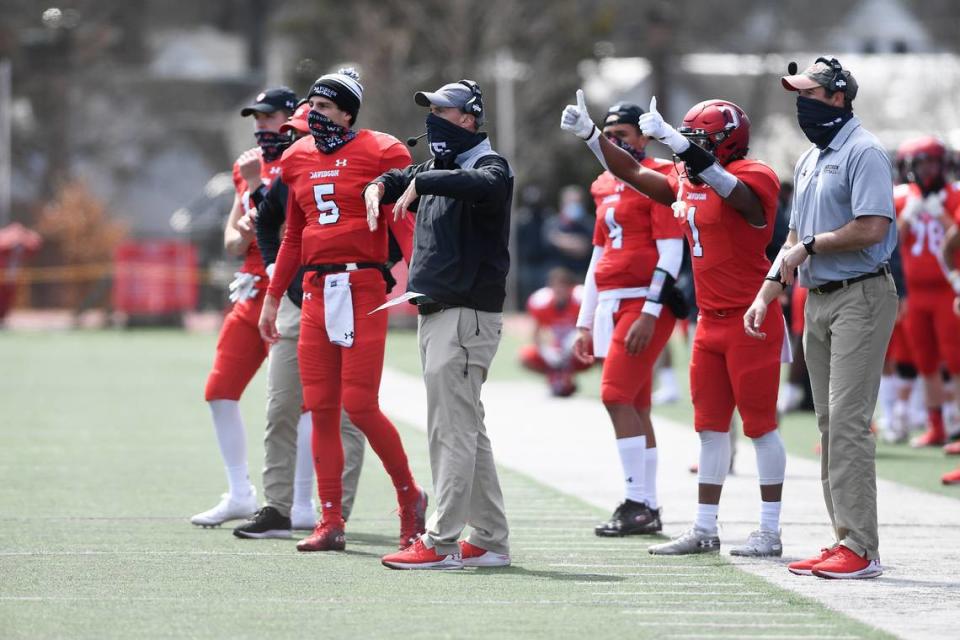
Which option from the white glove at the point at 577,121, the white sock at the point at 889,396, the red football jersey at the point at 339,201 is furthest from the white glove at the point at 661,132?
the white sock at the point at 889,396

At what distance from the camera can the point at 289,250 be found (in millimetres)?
8445

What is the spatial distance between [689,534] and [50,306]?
32060mm

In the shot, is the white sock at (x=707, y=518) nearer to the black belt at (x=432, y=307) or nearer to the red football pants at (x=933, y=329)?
the black belt at (x=432, y=307)

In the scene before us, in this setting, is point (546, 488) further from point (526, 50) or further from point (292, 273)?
point (526, 50)

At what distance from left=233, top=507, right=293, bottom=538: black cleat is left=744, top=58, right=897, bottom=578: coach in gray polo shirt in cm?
278

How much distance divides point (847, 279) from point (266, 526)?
3.29 m

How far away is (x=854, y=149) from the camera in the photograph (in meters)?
7.57

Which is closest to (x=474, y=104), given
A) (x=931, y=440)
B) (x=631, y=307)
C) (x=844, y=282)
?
(x=844, y=282)

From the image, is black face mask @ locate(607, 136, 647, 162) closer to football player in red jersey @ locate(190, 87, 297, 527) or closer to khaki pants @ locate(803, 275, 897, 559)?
football player in red jersey @ locate(190, 87, 297, 527)

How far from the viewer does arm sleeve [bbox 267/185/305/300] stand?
27.7 feet

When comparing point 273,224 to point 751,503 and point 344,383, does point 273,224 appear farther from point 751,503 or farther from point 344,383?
point 751,503

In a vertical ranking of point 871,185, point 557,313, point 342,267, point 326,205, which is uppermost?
point 871,185

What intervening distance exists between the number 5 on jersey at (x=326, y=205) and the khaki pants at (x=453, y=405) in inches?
28.3

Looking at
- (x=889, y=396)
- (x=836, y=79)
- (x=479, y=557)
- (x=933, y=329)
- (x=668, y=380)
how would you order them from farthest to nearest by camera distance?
(x=668, y=380)
(x=889, y=396)
(x=933, y=329)
(x=479, y=557)
(x=836, y=79)
